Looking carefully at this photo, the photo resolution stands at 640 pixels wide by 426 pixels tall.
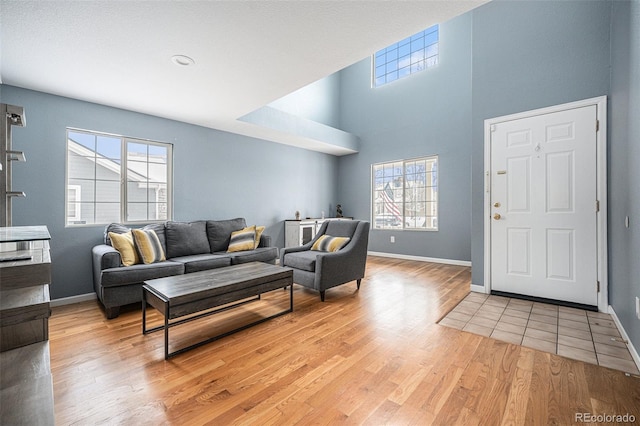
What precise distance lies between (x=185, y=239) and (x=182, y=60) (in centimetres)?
228

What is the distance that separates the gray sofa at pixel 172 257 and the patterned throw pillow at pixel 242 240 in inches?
3.8

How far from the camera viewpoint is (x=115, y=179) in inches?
145

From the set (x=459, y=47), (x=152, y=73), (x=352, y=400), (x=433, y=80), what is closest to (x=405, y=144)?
(x=433, y=80)

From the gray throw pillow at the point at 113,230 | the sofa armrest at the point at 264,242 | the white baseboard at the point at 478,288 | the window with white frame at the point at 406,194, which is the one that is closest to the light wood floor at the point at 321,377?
the gray throw pillow at the point at 113,230

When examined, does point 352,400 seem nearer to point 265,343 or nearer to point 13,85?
point 265,343

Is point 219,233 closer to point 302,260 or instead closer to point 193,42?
point 302,260

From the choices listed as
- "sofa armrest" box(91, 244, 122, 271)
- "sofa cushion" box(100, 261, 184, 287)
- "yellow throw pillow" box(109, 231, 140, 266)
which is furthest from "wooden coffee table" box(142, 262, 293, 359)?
"yellow throw pillow" box(109, 231, 140, 266)

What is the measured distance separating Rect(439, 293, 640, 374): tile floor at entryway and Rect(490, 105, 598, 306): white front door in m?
0.28

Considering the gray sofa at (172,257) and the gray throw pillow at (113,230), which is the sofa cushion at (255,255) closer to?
the gray sofa at (172,257)

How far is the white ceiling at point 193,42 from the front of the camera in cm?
183

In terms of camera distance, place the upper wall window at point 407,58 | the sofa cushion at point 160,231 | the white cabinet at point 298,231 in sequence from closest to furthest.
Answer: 1. the sofa cushion at point 160,231
2. the white cabinet at point 298,231
3. the upper wall window at point 407,58

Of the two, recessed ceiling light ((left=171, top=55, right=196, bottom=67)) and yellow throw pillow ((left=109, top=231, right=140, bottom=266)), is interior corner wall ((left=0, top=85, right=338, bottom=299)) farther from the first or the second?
recessed ceiling light ((left=171, top=55, right=196, bottom=67))

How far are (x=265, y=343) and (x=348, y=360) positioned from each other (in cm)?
68

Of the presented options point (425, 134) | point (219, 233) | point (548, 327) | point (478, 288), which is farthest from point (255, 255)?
point (425, 134)
